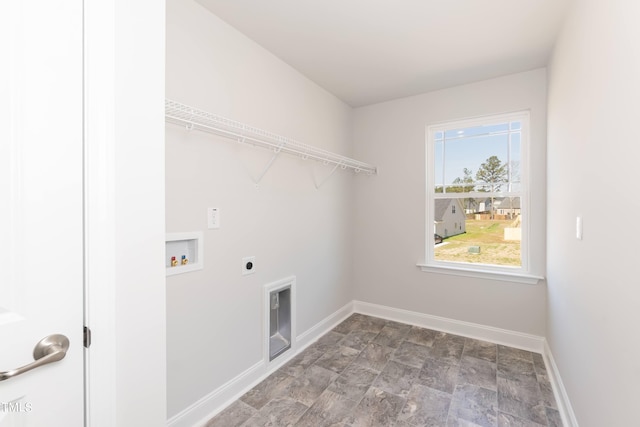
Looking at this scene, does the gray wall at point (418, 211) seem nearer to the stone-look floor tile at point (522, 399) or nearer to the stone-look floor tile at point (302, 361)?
the stone-look floor tile at point (522, 399)

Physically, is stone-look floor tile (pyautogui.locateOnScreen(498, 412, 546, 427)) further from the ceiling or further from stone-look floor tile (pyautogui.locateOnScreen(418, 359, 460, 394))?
the ceiling

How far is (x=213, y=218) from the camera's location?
1.83m

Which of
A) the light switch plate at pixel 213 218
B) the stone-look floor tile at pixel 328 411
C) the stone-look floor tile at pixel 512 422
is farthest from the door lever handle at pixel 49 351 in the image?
the stone-look floor tile at pixel 512 422

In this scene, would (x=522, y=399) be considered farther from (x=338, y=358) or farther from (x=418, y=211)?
(x=418, y=211)

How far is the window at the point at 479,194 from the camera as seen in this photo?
8.98 ft

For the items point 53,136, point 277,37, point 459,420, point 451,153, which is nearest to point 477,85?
point 451,153

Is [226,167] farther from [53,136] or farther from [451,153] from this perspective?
[451,153]

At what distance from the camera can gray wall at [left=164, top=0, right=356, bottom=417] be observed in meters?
1.65

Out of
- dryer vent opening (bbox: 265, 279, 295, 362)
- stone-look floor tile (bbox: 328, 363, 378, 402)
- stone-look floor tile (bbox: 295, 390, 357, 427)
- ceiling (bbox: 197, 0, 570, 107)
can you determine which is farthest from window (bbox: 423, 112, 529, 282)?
stone-look floor tile (bbox: 295, 390, 357, 427)

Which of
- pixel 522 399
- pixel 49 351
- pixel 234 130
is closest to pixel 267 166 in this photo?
pixel 234 130

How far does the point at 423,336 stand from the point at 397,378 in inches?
32.4

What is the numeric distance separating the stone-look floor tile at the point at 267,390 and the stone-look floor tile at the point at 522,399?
1.48 meters

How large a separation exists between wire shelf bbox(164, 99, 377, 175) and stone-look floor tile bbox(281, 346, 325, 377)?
1740 mm

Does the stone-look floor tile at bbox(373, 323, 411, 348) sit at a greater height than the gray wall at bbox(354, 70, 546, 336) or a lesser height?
lesser
